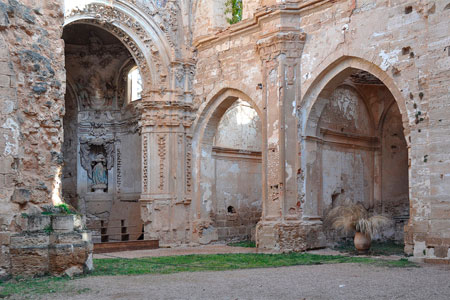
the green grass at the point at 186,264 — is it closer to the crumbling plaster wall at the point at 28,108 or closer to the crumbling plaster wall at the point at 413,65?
the crumbling plaster wall at the point at 28,108

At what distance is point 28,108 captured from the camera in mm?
7238

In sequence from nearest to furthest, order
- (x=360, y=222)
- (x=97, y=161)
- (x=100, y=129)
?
(x=360, y=222)
(x=97, y=161)
(x=100, y=129)

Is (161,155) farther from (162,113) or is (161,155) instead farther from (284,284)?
(284,284)

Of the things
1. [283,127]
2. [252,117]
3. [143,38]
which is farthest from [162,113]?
[283,127]

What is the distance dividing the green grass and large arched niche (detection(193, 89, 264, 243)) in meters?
3.79

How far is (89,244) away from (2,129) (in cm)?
186

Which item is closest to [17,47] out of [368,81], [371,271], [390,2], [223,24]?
[371,271]

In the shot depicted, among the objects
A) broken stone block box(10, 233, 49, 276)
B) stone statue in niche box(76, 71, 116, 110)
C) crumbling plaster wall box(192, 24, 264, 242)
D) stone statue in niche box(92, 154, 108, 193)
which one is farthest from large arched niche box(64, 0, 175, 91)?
broken stone block box(10, 233, 49, 276)

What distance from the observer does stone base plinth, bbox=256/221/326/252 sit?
431 inches

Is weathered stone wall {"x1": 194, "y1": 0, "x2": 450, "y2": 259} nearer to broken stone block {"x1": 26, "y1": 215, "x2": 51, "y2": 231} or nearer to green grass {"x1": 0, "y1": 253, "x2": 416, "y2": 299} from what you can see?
green grass {"x1": 0, "y1": 253, "x2": 416, "y2": 299}

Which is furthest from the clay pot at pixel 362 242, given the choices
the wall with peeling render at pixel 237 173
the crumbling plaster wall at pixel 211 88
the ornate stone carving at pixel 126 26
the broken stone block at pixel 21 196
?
the ornate stone carving at pixel 126 26

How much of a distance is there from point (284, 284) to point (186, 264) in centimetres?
290

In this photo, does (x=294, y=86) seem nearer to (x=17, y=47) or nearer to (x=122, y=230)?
(x=17, y=47)

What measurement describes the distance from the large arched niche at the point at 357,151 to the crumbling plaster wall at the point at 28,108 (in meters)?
5.57
